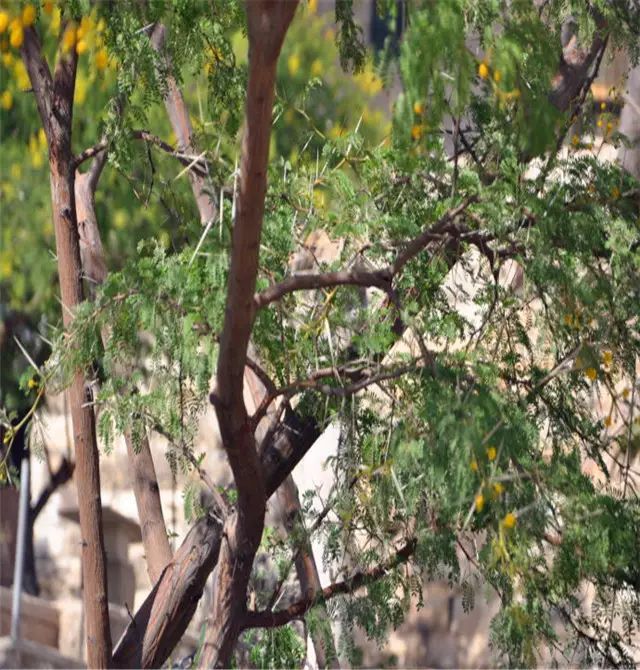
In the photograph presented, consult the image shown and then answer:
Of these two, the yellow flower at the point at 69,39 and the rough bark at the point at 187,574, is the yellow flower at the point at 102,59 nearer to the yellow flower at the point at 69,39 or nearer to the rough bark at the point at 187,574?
the yellow flower at the point at 69,39

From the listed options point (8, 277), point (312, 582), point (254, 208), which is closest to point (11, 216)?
point (8, 277)

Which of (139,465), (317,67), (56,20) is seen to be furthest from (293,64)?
(139,465)

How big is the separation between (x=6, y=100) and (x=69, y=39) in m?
4.08

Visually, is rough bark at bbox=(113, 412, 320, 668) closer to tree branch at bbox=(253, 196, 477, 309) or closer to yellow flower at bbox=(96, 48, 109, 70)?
tree branch at bbox=(253, 196, 477, 309)

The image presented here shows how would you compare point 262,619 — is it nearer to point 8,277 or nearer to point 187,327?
point 187,327

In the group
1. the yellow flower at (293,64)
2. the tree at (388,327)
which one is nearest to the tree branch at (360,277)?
the tree at (388,327)

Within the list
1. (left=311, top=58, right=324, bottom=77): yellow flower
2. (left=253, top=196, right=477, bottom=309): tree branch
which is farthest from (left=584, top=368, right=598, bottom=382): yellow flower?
(left=311, top=58, right=324, bottom=77): yellow flower

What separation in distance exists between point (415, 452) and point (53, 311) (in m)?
6.10

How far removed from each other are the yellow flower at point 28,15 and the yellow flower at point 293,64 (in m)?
4.53

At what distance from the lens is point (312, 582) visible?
5.18 m

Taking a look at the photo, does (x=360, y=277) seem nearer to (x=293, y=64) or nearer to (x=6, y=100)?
(x=6, y=100)

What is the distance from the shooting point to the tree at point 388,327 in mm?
3641

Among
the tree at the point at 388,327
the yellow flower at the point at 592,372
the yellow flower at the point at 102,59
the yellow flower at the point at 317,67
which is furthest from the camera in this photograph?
the yellow flower at the point at 317,67

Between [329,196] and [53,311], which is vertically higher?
[53,311]
